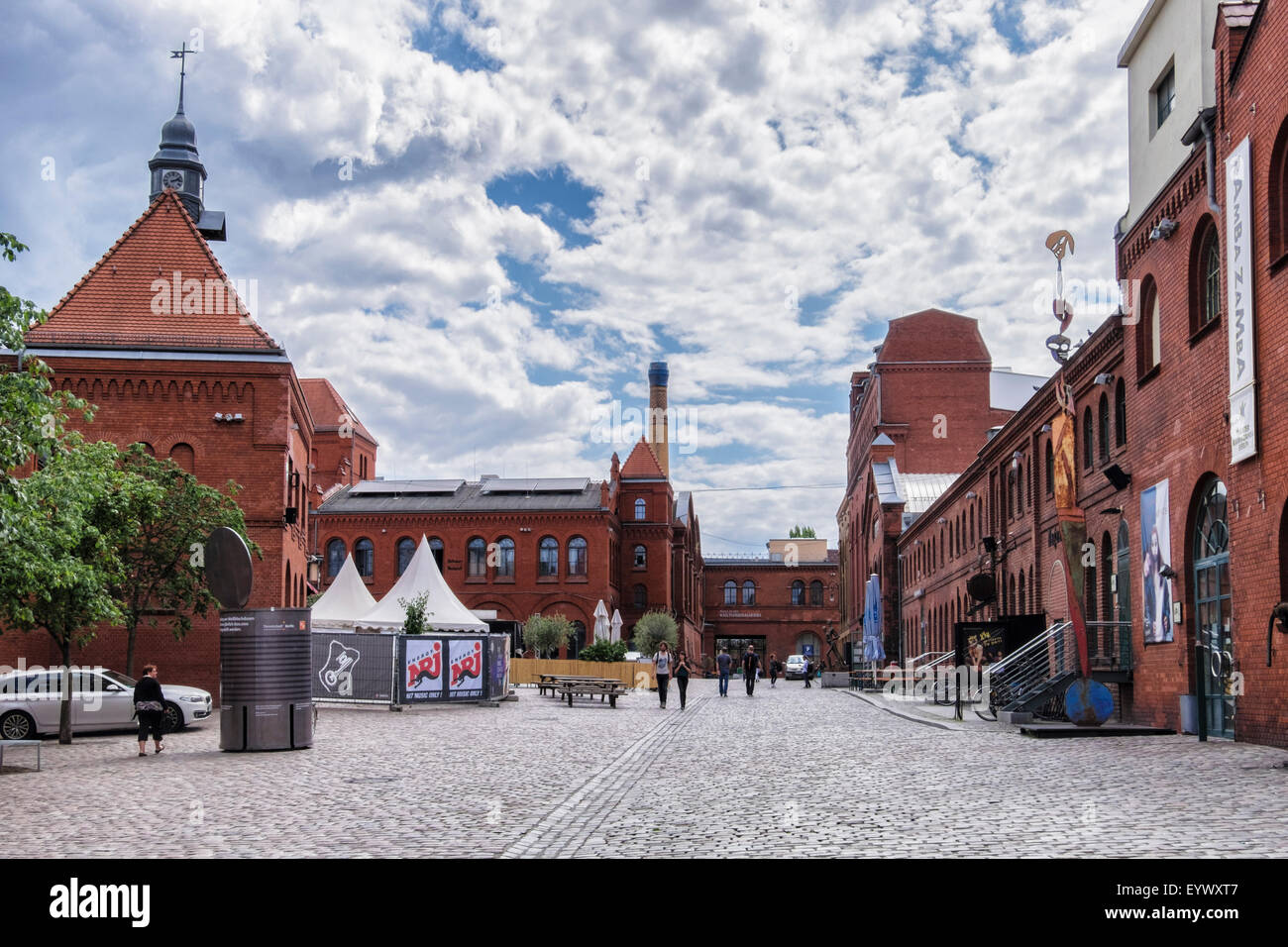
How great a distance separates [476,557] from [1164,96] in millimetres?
57863

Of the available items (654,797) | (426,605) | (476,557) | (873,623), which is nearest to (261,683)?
(654,797)

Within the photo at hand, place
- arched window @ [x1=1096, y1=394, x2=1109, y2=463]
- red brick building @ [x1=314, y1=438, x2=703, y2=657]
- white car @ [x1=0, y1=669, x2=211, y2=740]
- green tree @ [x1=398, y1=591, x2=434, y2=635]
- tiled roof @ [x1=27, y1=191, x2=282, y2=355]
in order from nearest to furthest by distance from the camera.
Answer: white car @ [x1=0, y1=669, x2=211, y2=740], arched window @ [x1=1096, y1=394, x2=1109, y2=463], tiled roof @ [x1=27, y1=191, x2=282, y2=355], green tree @ [x1=398, y1=591, x2=434, y2=635], red brick building @ [x1=314, y1=438, x2=703, y2=657]

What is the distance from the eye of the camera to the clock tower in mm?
39625

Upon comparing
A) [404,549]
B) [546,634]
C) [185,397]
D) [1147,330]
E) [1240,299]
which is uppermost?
[185,397]

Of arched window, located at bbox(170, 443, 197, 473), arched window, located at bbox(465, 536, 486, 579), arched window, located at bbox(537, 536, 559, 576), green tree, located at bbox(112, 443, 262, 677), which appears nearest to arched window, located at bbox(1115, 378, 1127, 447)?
green tree, located at bbox(112, 443, 262, 677)

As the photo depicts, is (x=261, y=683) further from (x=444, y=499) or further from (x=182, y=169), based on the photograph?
A: (x=444, y=499)

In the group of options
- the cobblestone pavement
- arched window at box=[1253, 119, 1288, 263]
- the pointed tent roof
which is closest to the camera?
the cobblestone pavement

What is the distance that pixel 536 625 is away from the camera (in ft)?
218

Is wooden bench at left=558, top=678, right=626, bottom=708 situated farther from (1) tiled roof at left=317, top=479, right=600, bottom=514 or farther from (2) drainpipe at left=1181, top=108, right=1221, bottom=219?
(1) tiled roof at left=317, top=479, right=600, bottom=514

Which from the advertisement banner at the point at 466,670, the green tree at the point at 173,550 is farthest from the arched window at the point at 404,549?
the green tree at the point at 173,550

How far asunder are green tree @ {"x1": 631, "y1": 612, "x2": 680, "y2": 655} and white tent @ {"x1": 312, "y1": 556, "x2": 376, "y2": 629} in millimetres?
37006

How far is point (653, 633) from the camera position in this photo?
7169 cm

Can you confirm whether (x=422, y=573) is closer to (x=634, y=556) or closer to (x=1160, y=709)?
(x=1160, y=709)
